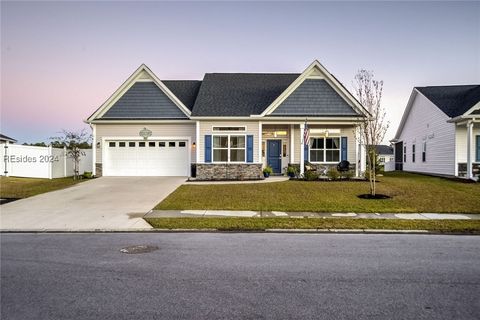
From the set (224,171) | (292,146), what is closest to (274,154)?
(292,146)

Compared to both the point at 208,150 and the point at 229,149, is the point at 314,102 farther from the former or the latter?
the point at 208,150

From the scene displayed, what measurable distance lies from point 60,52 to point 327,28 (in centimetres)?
1550

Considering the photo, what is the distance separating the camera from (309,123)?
21.4 m

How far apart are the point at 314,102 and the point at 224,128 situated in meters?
6.10

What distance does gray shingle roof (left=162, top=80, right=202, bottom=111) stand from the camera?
79.7 feet

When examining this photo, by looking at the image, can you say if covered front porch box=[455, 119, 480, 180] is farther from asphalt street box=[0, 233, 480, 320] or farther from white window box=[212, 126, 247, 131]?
asphalt street box=[0, 233, 480, 320]

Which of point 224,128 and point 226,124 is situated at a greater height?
point 226,124

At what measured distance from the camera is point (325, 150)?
73.8ft

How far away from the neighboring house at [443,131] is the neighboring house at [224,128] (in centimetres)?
665

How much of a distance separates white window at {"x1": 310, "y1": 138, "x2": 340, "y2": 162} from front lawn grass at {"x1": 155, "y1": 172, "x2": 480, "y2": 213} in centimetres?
444

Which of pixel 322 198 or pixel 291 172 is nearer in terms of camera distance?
pixel 322 198

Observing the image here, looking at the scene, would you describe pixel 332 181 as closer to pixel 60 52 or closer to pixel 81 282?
pixel 81 282

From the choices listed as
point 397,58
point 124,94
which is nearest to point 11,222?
point 124,94

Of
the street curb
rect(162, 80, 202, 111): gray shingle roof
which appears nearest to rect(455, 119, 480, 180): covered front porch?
the street curb
